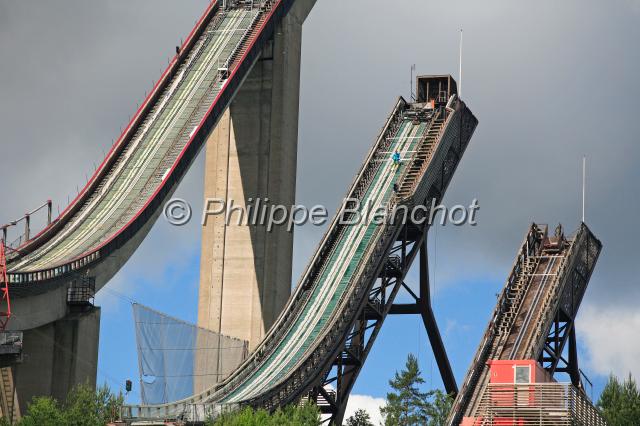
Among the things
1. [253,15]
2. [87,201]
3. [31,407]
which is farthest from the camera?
[253,15]

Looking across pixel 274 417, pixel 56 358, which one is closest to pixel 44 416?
pixel 56 358

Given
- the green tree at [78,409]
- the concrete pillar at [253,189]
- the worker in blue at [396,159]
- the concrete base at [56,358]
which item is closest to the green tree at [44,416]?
the green tree at [78,409]

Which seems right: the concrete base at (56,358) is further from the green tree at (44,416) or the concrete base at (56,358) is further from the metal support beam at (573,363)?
the metal support beam at (573,363)

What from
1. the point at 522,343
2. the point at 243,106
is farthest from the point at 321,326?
the point at 243,106

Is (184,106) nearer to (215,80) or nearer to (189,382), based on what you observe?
(215,80)

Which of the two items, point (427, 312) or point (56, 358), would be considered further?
point (427, 312)

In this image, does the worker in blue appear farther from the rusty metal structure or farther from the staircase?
the rusty metal structure

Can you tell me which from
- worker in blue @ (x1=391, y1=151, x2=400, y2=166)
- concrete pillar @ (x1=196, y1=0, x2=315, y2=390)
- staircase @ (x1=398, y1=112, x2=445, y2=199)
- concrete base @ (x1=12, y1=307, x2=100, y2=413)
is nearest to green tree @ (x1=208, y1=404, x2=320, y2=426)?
concrete base @ (x1=12, y1=307, x2=100, y2=413)

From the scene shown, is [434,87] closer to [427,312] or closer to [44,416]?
[427,312]
